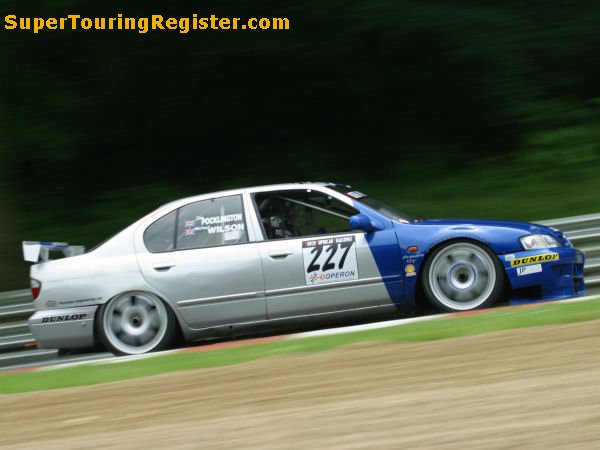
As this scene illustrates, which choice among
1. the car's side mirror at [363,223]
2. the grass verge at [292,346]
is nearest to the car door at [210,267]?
the car's side mirror at [363,223]

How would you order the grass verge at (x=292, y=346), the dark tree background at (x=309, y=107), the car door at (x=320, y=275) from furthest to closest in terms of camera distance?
the dark tree background at (x=309, y=107) < the car door at (x=320, y=275) < the grass verge at (x=292, y=346)

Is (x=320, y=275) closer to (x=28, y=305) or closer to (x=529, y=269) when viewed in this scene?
(x=529, y=269)

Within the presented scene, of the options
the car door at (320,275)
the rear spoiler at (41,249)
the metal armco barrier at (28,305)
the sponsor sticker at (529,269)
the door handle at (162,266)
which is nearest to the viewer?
the sponsor sticker at (529,269)

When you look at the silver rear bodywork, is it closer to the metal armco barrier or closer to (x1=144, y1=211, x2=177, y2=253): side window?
(x1=144, y1=211, x2=177, y2=253): side window

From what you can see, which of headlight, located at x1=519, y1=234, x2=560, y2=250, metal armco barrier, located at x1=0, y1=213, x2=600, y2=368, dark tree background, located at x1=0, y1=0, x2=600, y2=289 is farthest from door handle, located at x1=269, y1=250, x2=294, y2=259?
dark tree background, located at x1=0, y1=0, x2=600, y2=289

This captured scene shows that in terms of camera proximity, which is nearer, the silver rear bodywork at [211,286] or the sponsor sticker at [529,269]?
the sponsor sticker at [529,269]

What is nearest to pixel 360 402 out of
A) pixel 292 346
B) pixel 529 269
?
pixel 292 346

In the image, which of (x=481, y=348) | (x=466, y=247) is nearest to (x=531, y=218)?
(x=466, y=247)

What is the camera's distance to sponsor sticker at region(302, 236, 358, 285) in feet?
25.6

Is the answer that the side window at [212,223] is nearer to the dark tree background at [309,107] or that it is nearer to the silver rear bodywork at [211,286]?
the silver rear bodywork at [211,286]

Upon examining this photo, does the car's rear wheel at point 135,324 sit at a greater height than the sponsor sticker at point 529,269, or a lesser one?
lesser

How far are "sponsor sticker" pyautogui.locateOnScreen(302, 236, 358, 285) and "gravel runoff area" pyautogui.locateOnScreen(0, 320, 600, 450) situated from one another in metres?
1.65

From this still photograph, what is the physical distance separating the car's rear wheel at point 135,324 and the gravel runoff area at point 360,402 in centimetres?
199

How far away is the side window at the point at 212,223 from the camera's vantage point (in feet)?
26.2
